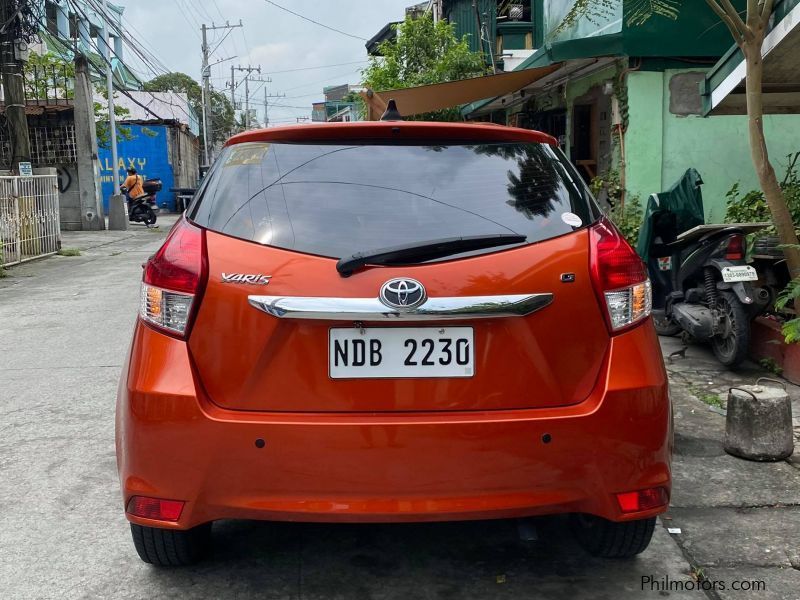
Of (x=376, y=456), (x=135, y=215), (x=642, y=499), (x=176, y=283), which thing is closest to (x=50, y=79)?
(x=135, y=215)

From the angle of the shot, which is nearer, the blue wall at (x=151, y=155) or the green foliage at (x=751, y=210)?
the green foliage at (x=751, y=210)

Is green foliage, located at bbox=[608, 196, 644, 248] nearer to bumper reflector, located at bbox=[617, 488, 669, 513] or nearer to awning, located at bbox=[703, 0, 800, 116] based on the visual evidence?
awning, located at bbox=[703, 0, 800, 116]

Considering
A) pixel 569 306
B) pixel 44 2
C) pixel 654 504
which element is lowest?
pixel 654 504

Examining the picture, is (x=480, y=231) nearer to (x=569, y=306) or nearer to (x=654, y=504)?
(x=569, y=306)

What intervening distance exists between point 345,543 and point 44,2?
14599 millimetres

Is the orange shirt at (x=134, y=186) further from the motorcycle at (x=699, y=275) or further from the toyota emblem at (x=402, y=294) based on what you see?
the toyota emblem at (x=402, y=294)

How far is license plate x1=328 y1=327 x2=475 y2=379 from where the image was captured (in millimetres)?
2193

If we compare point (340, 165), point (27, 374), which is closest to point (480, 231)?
point (340, 165)

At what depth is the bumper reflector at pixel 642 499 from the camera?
90.8 inches

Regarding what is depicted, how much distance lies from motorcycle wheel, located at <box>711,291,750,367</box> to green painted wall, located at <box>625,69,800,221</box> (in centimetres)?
380

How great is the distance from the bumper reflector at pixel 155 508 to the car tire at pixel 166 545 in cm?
23

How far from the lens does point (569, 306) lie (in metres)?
2.27

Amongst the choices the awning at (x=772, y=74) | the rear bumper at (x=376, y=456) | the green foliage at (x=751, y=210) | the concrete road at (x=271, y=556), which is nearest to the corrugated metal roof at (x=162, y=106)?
the green foliage at (x=751, y=210)

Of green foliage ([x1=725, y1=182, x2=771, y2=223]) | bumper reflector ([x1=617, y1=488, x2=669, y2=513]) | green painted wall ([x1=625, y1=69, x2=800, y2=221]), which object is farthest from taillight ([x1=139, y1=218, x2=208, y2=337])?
green painted wall ([x1=625, y1=69, x2=800, y2=221])
